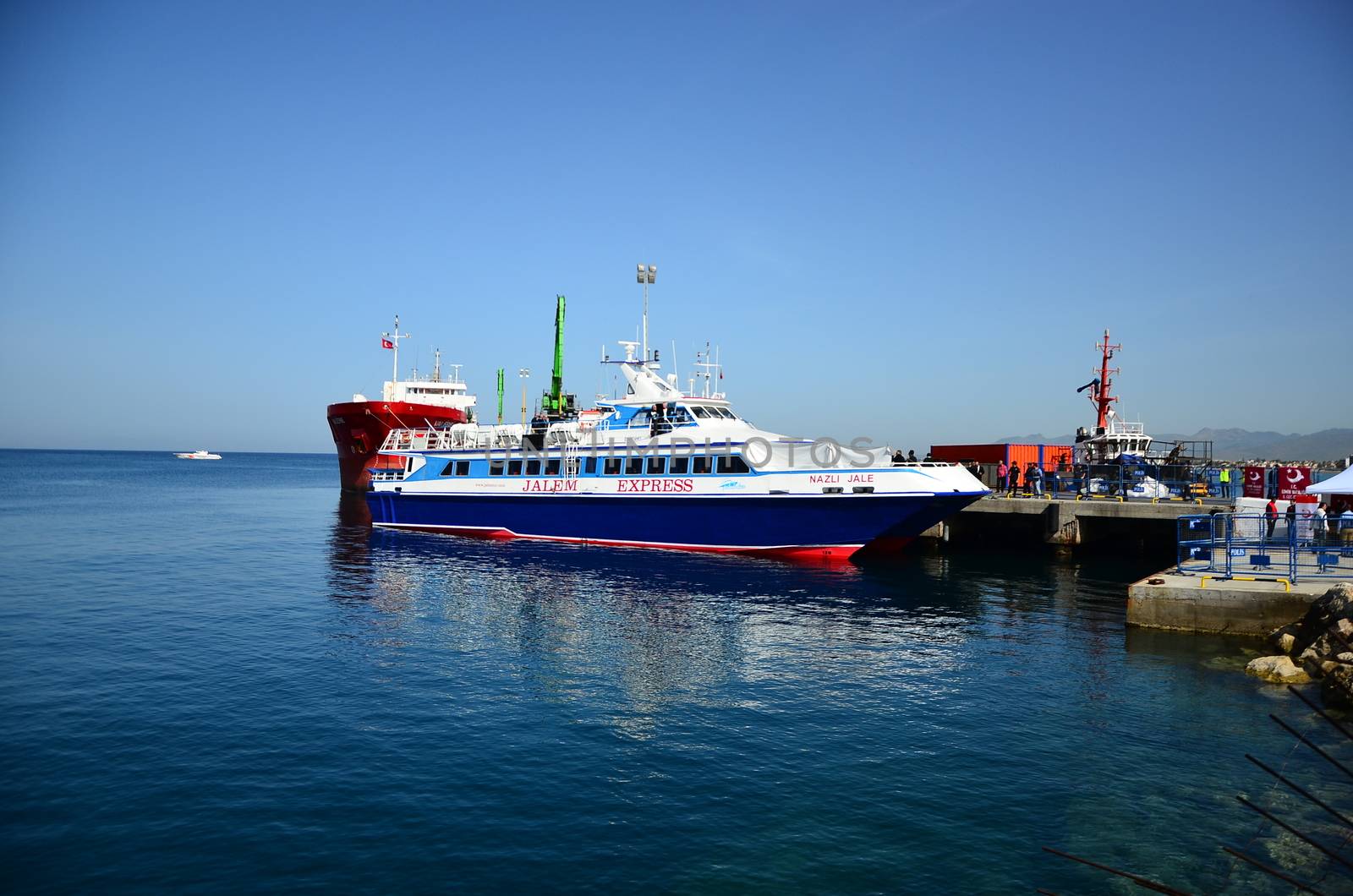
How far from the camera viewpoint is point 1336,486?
18250mm

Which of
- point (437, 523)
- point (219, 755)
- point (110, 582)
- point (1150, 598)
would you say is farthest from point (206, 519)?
point (1150, 598)

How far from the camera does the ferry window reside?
32.1 m

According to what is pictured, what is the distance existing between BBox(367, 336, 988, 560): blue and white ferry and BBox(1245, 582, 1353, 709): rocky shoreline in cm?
1266

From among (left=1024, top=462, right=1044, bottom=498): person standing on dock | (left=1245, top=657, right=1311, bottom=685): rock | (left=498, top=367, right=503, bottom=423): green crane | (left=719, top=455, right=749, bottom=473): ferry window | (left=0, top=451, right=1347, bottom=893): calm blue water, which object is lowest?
(left=0, top=451, right=1347, bottom=893): calm blue water

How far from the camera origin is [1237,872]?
9266 mm

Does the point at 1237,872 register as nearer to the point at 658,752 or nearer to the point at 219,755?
the point at 658,752

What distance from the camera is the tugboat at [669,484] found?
1209 inches

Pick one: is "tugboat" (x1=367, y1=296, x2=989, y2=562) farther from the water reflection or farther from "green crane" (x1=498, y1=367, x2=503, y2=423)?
"green crane" (x1=498, y1=367, x2=503, y2=423)

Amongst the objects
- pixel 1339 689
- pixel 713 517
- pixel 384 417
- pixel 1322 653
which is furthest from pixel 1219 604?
pixel 384 417

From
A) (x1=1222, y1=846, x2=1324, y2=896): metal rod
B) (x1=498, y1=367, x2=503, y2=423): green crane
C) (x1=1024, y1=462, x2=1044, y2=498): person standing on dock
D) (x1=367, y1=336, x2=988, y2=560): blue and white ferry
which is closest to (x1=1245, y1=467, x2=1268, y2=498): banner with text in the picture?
(x1=1024, y1=462, x2=1044, y2=498): person standing on dock

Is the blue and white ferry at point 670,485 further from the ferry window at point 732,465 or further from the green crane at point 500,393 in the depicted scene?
the green crane at point 500,393

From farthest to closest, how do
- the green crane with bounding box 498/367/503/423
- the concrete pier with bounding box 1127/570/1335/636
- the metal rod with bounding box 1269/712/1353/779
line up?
the green crane with bounding box 498/367/503/423, the concrete pier with bounding box 1127/570/1335/636, the metal rod with bounding box 1269/712/1353/779

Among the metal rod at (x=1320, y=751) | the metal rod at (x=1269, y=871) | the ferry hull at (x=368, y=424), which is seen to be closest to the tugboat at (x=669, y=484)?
the metal rod at (x=1320, y=751)

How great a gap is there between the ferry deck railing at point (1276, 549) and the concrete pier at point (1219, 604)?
0.98 meters
